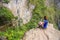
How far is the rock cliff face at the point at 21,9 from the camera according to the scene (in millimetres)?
→ 13516

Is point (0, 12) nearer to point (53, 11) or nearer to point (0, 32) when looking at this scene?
point (0, 32)

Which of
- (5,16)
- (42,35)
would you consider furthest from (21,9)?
(42,35)

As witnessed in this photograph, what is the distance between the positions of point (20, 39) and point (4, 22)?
63.6 inches

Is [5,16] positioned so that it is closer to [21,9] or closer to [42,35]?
[21,9]

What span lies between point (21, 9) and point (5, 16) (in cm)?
154

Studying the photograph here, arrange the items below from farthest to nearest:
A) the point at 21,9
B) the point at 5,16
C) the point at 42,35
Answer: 1. the point at 21,9
2. the point at 5,16
3. the point at 42,35

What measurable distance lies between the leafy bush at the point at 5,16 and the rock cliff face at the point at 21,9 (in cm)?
45

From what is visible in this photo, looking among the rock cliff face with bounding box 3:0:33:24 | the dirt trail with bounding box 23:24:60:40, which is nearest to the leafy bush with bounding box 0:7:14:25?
the rock cliff face with bounding box 3:0:33:24

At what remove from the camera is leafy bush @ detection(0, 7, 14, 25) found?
12797mm

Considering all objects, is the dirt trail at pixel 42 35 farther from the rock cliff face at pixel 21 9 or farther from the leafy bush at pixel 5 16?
the rock cliff face at pixel 21 9

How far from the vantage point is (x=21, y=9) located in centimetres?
1399

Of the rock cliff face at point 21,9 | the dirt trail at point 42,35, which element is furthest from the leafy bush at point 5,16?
the dirt trail at point 42,35

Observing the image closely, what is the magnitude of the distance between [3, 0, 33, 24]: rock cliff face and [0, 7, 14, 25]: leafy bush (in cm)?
45

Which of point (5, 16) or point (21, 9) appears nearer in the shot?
point (5, 16)
